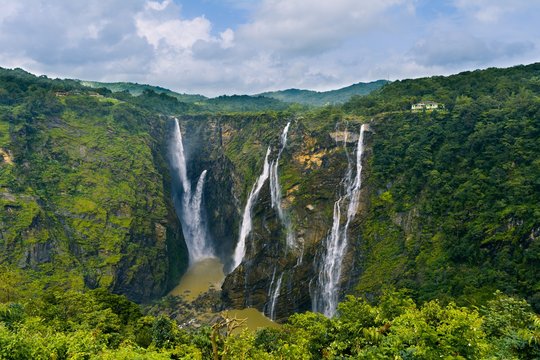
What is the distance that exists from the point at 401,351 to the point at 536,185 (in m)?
22.7

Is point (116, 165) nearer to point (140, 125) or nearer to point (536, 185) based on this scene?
point (140, 125)

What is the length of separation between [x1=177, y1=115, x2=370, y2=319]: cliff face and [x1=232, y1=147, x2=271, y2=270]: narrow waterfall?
3.25ft

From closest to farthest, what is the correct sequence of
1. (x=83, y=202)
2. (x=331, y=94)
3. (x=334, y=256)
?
(x=334, y=256), (x=83, y=202), (x=331, y=94)

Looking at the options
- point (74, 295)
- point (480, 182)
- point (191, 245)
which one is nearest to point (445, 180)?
point (480, 182)

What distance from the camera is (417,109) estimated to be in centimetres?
4219

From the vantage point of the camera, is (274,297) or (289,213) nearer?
(274,297)

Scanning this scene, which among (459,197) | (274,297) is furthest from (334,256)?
(459,197)

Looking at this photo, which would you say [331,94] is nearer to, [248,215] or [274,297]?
[248,215]

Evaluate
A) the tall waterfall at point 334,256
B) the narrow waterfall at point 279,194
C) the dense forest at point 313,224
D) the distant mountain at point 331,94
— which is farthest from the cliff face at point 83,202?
the distant mountain at point 331,94

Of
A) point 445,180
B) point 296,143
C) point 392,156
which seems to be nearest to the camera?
point 445,180

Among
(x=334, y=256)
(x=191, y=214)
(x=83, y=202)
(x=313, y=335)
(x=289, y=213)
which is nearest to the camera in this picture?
(x=313, y=335)

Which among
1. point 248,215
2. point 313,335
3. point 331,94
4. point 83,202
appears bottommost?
point 248,215

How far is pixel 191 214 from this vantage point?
179 feet

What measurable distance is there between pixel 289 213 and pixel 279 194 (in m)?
2.52
